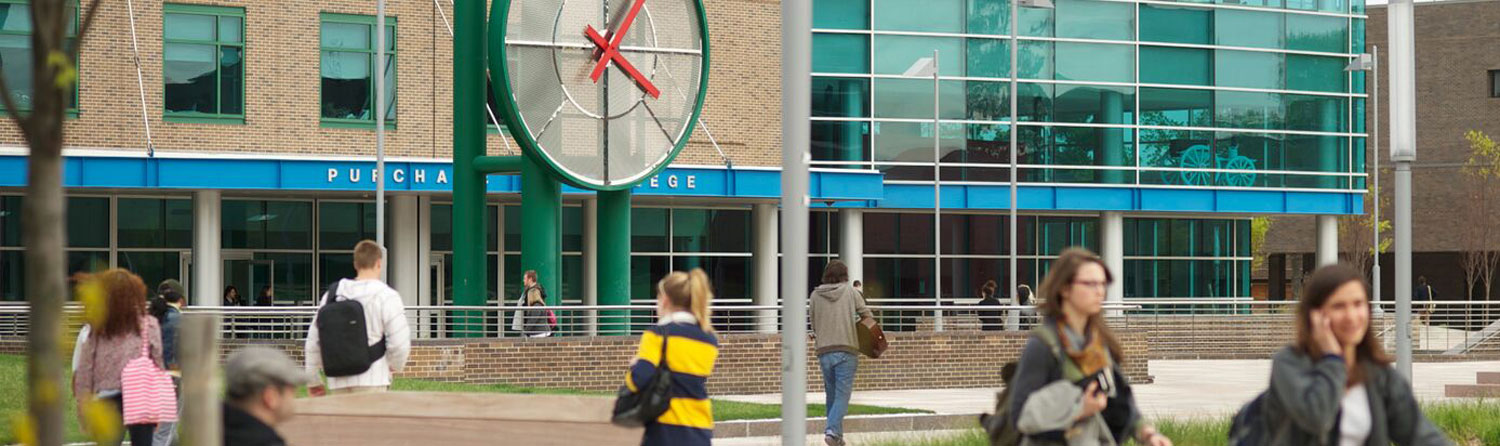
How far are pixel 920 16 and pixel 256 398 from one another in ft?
130

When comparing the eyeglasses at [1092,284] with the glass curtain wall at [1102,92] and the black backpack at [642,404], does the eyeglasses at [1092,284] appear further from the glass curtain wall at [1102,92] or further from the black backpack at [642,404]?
the glass curtain wall at [1102,92]

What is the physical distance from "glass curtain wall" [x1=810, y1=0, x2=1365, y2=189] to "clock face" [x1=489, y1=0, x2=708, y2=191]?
1814cm

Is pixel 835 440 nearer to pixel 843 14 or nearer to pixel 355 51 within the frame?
pixel 355 51

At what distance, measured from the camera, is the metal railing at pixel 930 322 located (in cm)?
2386

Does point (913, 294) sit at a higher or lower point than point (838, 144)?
lower

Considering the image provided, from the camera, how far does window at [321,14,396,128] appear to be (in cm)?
3666

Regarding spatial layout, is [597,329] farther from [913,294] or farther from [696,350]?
[913,294]

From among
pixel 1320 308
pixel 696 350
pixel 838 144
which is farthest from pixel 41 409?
pixel 838 144

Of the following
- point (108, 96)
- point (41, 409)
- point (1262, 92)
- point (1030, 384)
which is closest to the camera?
point (41, 409)

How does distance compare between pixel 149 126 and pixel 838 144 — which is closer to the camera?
pixel 149 126

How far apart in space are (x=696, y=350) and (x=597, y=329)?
1672 centimetres

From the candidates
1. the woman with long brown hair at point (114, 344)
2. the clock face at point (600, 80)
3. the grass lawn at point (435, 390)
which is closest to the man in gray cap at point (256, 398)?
A: the woman with long brown hair at point (114, 344)

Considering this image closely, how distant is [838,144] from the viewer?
4416 cm

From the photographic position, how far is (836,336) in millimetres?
15344
